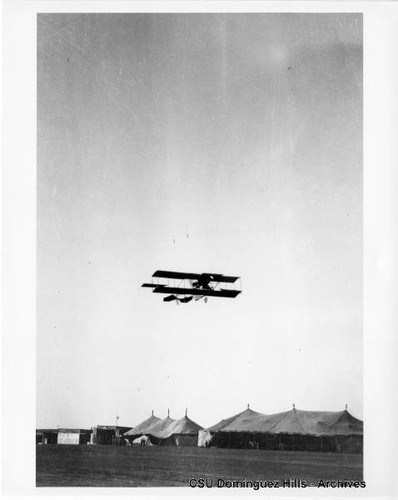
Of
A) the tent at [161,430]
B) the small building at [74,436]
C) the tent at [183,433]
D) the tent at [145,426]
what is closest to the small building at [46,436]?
the small building at [74,436]

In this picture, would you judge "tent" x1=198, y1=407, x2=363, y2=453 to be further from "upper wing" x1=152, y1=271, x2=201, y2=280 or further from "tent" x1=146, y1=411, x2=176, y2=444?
"upper wing" x1=152, y1=271, x2=201, y2=280

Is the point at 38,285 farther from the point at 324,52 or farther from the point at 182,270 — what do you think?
the point at 324,52

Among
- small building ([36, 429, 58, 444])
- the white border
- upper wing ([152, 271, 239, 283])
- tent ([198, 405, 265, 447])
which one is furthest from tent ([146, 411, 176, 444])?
upper wing ([152, 271, 239, 283])

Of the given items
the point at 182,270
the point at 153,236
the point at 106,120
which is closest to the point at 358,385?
the point at 182,270

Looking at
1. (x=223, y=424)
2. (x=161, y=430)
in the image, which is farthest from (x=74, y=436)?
(x=223, y=424)

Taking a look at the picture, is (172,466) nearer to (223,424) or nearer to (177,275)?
(223,424)

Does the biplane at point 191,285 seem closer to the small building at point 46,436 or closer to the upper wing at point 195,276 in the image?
the upper wing at point 195,276
